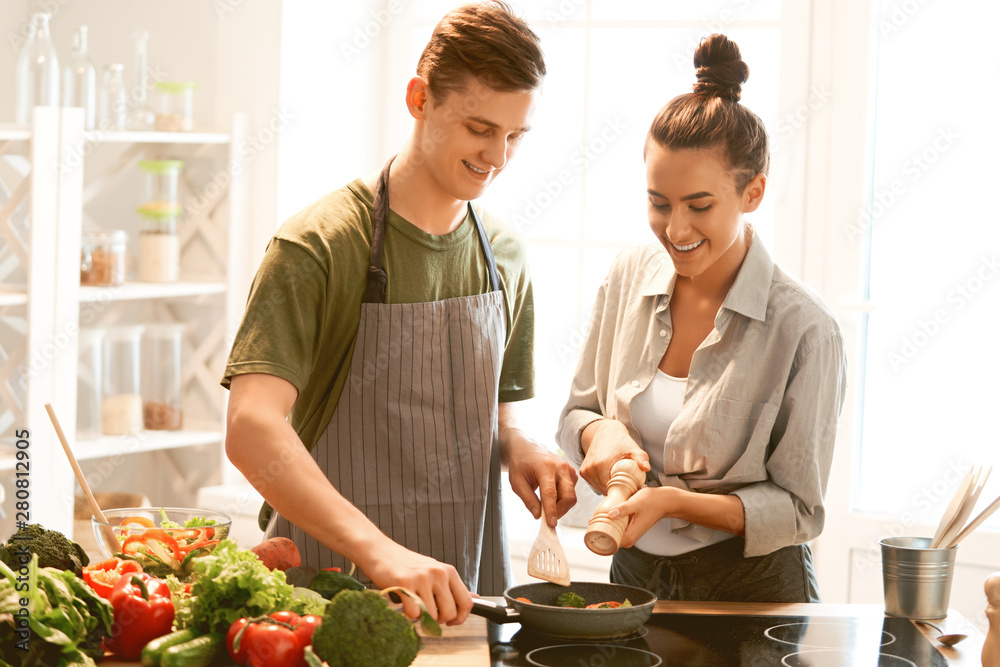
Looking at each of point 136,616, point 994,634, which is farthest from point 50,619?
point 994,634

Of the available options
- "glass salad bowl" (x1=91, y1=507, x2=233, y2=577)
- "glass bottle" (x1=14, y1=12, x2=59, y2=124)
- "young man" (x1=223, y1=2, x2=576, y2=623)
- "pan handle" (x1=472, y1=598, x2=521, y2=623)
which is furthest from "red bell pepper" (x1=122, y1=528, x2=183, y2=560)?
"glass bottle" (x1=14, y1=12, x2=59, y2=124)

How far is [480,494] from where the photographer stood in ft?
5.30

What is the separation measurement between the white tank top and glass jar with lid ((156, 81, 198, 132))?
177cm

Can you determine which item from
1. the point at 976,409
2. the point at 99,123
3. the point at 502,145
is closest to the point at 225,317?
the point at 99,123

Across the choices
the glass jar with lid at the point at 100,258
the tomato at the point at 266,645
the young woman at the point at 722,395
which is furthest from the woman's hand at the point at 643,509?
the glass jar with lid at the point at 100,258

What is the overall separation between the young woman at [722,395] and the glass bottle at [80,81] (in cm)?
173

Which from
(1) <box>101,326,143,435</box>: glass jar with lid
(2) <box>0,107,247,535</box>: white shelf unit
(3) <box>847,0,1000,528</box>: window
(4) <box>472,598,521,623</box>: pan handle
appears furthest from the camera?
(1) <box>101,326,143,435</box>: glass jar with lid

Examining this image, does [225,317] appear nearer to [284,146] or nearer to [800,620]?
[284,146]

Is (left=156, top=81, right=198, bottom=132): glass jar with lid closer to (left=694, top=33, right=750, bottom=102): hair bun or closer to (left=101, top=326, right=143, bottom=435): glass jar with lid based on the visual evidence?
(left=101, top=326, right=143, bottom=435): glass jar with lid

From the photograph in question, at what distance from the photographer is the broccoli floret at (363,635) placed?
1091mm

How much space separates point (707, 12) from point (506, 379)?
1.57 meters

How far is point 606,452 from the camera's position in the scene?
5.07 feet

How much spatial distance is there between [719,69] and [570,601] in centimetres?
81

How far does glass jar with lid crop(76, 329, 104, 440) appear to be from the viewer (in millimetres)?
2725
